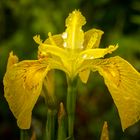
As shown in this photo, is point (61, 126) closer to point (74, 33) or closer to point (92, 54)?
point (92, 54)

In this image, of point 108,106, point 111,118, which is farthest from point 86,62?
point 108,106

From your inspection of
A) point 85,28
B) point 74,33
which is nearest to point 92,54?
point 74,33

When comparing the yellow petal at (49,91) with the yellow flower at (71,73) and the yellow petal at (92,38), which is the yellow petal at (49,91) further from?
the yellow petal at (92,38)

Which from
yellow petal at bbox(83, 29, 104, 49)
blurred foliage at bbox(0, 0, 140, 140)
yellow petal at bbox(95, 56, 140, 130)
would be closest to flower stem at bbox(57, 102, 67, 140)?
yellow petal at bbox(95, 56, 140, 130)

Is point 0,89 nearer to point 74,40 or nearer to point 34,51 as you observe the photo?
point 34,51

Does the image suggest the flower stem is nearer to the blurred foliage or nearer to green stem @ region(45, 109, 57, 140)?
green stem @ region(45, 109, 57, 140)

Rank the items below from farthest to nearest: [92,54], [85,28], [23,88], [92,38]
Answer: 1. [85,28]
2. [92,38]
3. [92,54]
4. [23,88]

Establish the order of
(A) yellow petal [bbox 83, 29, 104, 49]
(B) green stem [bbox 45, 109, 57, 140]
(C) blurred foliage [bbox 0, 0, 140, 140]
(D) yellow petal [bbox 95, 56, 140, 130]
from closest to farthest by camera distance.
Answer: (D) yellow petal [bbox 95, 56, 140, 130]
(B) green stem [bbox 45, 109, 57, 140]
(A) yellow petal [bbox 83, 29, 104, 49]
(C) blurred foliage [bbox 0, 0, 140, 140]
